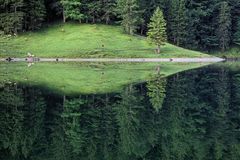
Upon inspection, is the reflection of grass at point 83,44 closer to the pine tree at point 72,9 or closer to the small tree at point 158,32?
the small tree at point 158,32

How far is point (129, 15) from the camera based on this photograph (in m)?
109

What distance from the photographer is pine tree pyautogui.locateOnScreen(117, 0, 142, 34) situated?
10825cm

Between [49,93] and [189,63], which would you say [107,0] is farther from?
[49,93]

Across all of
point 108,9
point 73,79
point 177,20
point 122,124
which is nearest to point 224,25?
point 177,20

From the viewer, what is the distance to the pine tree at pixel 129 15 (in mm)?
108250

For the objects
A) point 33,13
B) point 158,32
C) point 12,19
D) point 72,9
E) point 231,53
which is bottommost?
point 231,53

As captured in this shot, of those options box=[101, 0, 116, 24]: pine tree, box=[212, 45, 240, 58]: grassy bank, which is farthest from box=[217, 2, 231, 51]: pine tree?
box=[101, 0, 116, 24]: pine tree

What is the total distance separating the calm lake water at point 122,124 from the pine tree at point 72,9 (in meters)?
62.0

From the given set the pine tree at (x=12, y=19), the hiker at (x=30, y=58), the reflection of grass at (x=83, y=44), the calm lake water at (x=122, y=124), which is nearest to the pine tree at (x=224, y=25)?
the reflection of grass at (x=83, y=44)

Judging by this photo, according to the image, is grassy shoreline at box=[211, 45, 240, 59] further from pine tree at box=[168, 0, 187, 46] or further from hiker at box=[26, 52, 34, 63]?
hiker at box=[26, 52, 34, 63]

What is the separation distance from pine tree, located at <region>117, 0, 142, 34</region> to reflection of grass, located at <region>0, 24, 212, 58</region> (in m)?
2.41

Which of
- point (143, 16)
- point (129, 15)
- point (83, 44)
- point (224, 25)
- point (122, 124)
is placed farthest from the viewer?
point (224, 25)

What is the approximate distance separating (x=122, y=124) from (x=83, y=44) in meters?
71.6

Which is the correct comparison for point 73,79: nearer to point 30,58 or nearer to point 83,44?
point 30,58
